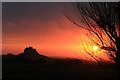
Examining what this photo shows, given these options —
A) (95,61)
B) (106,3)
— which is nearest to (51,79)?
(95,61)

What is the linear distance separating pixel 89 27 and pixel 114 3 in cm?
185

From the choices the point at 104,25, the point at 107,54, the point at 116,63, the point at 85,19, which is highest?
the point at 85,19

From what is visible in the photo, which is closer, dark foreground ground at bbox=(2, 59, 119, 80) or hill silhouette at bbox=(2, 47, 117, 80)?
dark foreground ground at bbox=(2, 59, 119, 80)

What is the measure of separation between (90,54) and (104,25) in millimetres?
1707

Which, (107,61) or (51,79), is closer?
(107,61)

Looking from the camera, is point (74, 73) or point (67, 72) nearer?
point (74, 73)

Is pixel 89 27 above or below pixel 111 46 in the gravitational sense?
above

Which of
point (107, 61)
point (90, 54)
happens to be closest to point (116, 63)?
point (107, 61)

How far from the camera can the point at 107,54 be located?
6.24 metres

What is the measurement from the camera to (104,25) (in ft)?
19.6

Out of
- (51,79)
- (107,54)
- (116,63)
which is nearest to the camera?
(116,63)

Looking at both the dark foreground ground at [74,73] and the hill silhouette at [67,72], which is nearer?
the dark foreground ground at [74,73]

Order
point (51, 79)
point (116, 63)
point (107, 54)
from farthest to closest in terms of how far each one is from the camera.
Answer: point (51, 79)
point (107, 54)
point (116, 63)

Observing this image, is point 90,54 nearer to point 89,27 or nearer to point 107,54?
point 107,54
